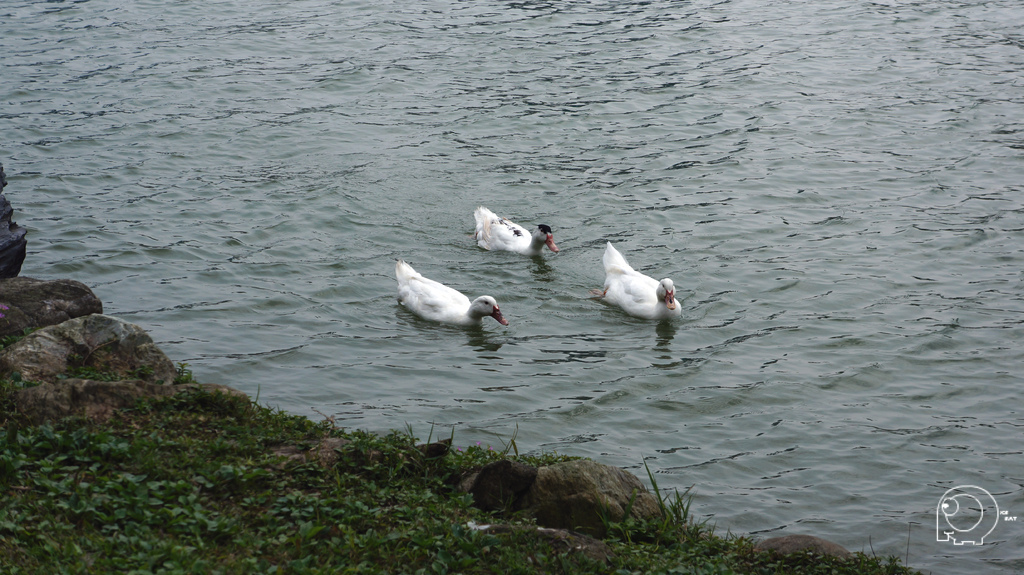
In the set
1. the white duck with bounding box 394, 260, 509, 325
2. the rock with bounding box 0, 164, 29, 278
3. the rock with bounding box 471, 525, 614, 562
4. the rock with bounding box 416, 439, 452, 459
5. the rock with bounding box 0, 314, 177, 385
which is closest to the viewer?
the rock with bounding box 471, 525, 614, 562

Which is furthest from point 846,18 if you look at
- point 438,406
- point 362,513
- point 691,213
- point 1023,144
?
point 362,513

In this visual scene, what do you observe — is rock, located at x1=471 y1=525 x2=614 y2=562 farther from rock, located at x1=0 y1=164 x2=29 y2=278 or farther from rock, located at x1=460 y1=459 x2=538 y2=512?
rock, located at x1=0 y1=164 x2=29 y2=278

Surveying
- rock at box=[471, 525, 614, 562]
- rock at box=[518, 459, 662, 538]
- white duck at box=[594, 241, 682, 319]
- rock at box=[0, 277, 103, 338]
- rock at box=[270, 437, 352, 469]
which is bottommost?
white duck at box=[594, 241, 682, 319]

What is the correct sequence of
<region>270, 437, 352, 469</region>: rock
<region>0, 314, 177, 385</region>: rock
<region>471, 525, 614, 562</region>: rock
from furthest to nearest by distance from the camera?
<region>0, 314, 177, 385</region>: rock
<region>270, 437, 352, 469</region>: rock
<region>471, 525, 614, 562</region>: rock

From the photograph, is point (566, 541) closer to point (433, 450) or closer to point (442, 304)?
point (433, 450)

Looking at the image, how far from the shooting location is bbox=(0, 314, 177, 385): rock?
20.2 feet

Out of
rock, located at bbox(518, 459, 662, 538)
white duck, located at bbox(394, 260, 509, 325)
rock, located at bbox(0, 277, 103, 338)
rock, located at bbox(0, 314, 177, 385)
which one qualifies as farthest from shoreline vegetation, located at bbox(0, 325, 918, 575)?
white duck, located at bbox(394, 260, 509, 325)

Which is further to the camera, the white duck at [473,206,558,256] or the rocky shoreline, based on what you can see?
the white duck at [473,206,558,256]

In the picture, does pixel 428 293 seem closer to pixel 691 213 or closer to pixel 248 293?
pixel 248 293

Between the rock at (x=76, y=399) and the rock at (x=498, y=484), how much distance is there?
224 centimetres

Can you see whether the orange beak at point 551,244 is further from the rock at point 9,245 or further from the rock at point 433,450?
the rock at point 433,450

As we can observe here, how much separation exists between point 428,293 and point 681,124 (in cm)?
833

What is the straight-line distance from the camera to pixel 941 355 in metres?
9.24

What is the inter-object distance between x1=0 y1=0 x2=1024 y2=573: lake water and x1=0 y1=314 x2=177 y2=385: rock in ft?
4.69
